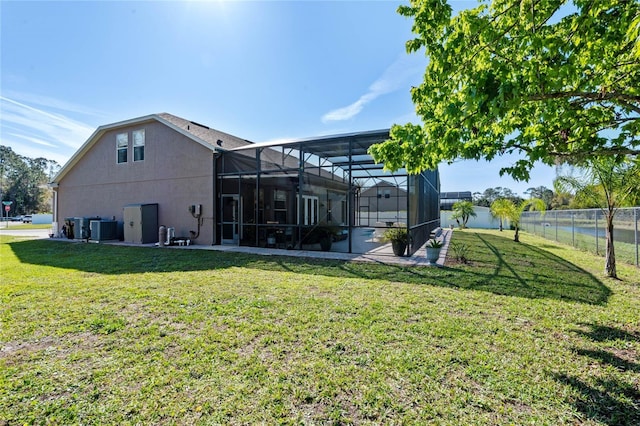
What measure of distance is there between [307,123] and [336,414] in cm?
1570

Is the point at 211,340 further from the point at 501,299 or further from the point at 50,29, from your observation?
the point at 50,29

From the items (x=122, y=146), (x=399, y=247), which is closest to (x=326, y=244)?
(x=399, y=247)

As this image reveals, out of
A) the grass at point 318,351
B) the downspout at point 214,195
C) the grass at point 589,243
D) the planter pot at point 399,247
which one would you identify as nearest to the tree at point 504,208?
the grass at point 589,243

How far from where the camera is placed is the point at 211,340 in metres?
3.33

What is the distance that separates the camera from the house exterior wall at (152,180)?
12.4 m

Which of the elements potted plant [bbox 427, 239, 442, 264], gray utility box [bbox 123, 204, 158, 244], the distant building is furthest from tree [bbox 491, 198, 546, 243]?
the distant building

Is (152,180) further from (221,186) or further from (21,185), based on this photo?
(21,185)

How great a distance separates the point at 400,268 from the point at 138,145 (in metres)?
13.6

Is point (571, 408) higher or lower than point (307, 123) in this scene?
lower

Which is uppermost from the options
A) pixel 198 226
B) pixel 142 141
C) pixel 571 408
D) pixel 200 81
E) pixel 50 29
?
pixel 50 29

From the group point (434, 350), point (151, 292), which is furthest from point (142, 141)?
point (434, 350)

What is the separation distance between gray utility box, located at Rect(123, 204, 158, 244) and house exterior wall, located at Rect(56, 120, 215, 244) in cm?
33

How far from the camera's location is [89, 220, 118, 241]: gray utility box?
13.4 m

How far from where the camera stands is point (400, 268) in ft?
24.7
